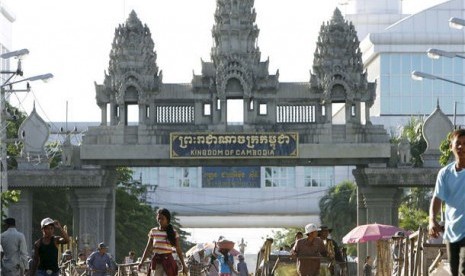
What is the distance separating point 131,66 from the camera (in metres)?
65.2

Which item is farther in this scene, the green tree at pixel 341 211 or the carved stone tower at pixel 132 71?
the green tree at pixel 341 211

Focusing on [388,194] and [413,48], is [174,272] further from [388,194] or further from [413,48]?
[413,48]

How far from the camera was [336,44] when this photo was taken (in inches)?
2564

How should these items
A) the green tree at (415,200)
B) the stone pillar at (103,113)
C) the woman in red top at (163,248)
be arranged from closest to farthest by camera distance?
the woman in red top at (163,248) < the stone pillar at (103,113) < the green tree at (415,200)

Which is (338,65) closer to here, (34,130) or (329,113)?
(329,113)

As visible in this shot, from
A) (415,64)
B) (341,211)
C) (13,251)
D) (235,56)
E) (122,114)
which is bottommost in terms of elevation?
(341,211)

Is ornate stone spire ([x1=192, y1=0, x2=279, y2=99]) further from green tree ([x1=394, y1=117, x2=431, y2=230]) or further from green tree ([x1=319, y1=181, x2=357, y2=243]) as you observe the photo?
green tree ([x1=319, y1=181, x2=357, y2=243])

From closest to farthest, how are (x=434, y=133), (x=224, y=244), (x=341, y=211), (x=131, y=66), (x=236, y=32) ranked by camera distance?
(x=224, y=244)
(x=236, y=32)
(x=131, y=66)
(x=434, y=133)
(x=341, y=211)

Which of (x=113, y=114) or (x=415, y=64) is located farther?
(x=415, y=64)

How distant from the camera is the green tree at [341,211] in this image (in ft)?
335

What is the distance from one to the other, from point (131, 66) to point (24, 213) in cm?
682

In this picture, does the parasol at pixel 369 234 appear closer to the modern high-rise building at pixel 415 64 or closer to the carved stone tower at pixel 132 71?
the carved stone tower at pixel 132 71

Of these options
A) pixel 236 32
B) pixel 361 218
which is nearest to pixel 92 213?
pixel 236 32

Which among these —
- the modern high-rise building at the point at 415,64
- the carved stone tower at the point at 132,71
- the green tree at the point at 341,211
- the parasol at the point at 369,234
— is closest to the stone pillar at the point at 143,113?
the carved stone tower at the point at 132,71
